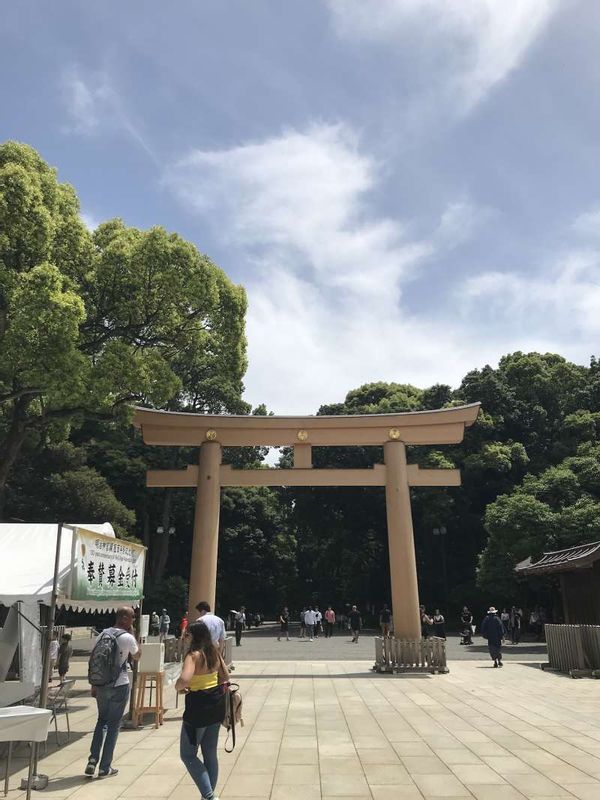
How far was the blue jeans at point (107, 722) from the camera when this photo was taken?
575 centimetres

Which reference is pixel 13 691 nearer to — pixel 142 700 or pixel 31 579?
pixel 31 579

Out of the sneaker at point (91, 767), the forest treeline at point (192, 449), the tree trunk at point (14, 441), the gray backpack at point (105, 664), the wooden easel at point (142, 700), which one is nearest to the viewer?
the sneaker at point (91, 767)

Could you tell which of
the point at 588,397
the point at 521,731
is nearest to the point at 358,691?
the point at 521,731

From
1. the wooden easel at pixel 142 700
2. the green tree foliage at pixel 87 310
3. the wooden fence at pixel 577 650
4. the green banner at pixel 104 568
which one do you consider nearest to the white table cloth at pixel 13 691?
the green banner at pixel 104 568

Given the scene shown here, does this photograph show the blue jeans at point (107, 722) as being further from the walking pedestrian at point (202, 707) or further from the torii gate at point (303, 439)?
the torii gate at point (303, 439)

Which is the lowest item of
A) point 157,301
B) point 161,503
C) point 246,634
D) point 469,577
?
point 246,634

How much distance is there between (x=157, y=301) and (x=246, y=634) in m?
19.0

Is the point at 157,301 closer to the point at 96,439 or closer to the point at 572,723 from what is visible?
the point at 572,723

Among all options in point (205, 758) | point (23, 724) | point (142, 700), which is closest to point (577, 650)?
point (142, 700)

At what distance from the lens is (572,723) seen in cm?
800

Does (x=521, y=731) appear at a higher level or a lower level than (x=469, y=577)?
lower

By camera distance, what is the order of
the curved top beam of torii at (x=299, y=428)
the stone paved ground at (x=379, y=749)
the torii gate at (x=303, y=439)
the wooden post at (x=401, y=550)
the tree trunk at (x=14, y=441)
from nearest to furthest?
the stone paved ground at (x=379, y=749)
the wooden post at (x=401, y=550)
the tree trunk at (x=14, y=441)
the torii gate at (x=303, y=439)
the curved top beam of torii at (x=299, y=428)

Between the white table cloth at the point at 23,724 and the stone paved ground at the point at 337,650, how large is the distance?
13.4 meters

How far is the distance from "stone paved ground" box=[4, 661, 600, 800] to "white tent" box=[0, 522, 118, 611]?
1659 millimetres
